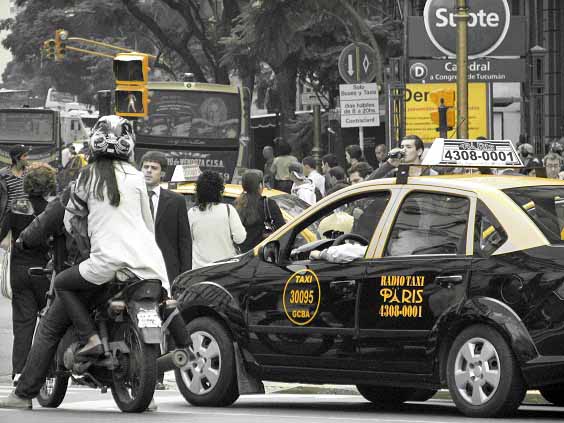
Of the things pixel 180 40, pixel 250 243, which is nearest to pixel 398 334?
pixel 250 243

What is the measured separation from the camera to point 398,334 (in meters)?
9.84

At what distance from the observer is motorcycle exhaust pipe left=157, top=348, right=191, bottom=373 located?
9.73 m

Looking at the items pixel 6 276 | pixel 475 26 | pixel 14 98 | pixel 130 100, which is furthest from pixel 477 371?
pixel 14 98

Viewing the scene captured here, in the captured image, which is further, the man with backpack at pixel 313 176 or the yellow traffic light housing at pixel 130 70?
the man with backpack at pixel 313 176

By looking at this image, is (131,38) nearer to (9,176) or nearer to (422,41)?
(422,41)

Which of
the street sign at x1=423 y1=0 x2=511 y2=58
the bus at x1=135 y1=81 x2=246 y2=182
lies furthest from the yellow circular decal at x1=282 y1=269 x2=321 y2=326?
the bus at x1=135 y1=81 x2=246 y2=182

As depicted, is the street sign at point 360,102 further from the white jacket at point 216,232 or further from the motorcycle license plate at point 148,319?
the motorcycle license plate at point 148,319

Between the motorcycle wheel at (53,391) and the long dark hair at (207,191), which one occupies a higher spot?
the long dark hair at (207,191)

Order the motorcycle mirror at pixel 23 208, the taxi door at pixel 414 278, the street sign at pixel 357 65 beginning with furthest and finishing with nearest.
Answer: the street sign at pixel 357 65, the motorcycle mirror at pixel 23 208, the taxi door at pixel 414 278

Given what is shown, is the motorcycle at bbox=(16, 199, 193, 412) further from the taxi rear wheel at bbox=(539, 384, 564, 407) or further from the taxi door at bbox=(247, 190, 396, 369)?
the taxi rear wheel at bbox=(539, 384, 564, 407)

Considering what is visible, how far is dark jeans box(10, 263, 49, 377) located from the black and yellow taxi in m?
2.01

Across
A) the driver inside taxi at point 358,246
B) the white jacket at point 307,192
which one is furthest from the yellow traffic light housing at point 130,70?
the driver inside taxi at point 358,246

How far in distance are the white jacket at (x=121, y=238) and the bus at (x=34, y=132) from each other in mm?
42424

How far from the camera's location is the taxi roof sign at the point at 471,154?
412 inches
